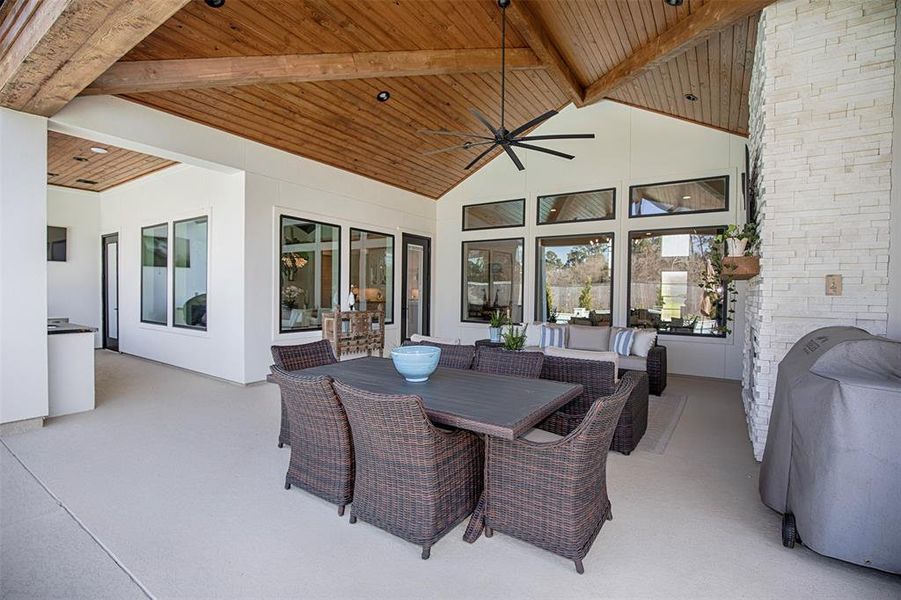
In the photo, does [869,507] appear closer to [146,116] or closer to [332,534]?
[332,534]

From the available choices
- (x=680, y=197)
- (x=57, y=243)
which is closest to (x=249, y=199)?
(x=57, y=243)

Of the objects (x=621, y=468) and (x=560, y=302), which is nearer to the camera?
(x=621, y=468)

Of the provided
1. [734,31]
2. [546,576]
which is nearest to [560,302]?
[734,31]

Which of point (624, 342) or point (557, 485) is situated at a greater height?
point (624, 342)

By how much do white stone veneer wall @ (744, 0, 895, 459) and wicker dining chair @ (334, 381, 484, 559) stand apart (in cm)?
263

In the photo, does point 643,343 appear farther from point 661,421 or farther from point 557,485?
point 557,485

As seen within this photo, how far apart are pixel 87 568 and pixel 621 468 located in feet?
10.6

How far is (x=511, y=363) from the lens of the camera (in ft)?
11.5

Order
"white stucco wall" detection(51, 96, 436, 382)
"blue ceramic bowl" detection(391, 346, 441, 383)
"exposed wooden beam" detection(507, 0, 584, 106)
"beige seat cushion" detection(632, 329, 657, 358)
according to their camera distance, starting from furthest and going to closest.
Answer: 1. "beige seat cushion" detection(632, 329, 657, 358)
2. "white stucco wall" detection(51, 96, 436, 382)
3. "exposed wooden beam" detection(507, 0, 584, 106)
4. "blue ceramic bowl" detection(391, 346, 441, 383)

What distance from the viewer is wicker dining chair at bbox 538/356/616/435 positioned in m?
3.56

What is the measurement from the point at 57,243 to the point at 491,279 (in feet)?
26.2

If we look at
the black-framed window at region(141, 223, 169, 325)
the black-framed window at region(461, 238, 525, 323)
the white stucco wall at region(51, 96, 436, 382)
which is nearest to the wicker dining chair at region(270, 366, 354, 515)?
the white stucco wall at region(51, 96, 436, 382)

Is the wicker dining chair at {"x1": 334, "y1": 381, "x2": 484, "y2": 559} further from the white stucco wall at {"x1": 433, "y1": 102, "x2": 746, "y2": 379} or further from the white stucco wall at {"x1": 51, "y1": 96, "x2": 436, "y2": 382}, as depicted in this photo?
the white stucco wall at {"x1": 433, "y1": 102, "x2": 746, "y2": 379}

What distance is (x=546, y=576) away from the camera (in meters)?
Result: 2.08
